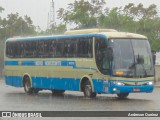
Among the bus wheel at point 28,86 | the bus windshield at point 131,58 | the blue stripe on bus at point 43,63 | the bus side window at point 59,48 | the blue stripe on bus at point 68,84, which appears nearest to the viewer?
the blue stripe on bus at point 68,84

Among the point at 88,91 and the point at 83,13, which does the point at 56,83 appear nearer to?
the point at 88,91

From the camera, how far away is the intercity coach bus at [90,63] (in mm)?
24734

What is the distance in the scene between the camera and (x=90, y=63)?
26.0m

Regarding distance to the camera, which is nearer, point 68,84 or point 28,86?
point 68,84

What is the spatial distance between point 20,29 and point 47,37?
52.0 meters

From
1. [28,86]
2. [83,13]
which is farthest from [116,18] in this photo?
[28,86]

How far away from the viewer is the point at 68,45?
2789 centimetres

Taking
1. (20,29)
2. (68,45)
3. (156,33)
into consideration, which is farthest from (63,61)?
(20,29)

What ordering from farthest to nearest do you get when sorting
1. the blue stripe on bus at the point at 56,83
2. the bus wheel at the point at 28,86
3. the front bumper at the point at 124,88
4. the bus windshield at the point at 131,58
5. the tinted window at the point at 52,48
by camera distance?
the bus wheel at the point at 28,86 → the tinted window at the point at 52,48 → the blue stripe on bus at the point at 56,83 → the bus windshield at the point at 131,58 → the front bumper at the point at 124,88

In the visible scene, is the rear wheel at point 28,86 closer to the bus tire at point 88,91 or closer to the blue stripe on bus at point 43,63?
the blue stripe on bus at point 43,63

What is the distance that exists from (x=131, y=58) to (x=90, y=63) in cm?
206

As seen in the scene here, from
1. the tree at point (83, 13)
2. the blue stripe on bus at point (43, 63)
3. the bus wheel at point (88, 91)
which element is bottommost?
the bus wheel at point (88, 91)

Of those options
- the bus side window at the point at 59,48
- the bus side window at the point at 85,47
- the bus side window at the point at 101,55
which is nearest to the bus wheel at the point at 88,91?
the bus side window at the point at 101,55

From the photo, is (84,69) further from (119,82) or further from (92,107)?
(92,107)
